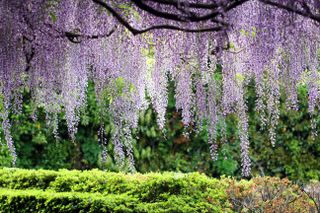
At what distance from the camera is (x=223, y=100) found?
6055 millimetres

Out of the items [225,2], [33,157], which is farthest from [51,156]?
[225,2]

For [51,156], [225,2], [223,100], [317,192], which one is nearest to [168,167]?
[51,156]

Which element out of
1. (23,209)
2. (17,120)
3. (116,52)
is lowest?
(23,209)

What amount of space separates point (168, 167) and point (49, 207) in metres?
4.56

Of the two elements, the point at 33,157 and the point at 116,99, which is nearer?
the point at 116,99

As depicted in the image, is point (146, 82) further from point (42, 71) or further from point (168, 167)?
point (168, 167)

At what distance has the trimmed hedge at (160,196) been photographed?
625 centimetres

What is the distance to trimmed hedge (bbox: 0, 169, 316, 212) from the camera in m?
6.25

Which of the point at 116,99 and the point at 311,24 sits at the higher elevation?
the point at 311,24

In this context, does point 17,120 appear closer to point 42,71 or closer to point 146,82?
point 146,82

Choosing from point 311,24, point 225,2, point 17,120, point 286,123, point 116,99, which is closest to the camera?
point 225,2

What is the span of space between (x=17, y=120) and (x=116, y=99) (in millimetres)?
5025

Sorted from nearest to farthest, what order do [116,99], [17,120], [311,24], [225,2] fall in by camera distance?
[225,2] < [311,24] < [116,99] < [17,120]

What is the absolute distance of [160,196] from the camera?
6.47 meters
